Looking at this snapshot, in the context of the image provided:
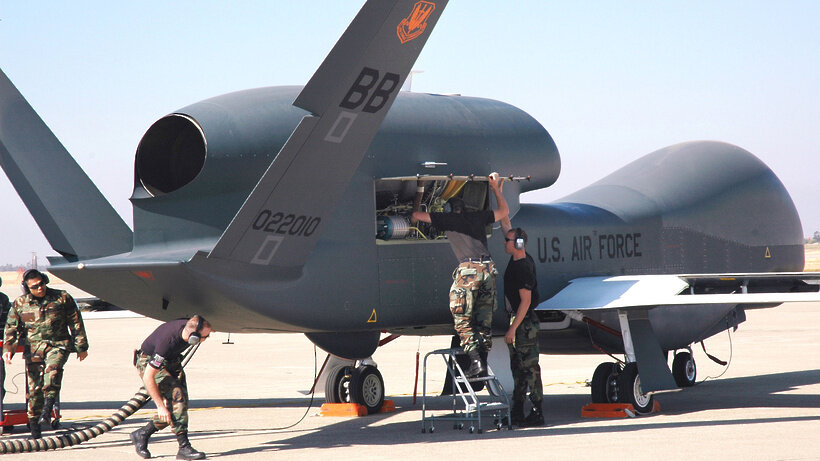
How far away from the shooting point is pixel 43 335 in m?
11.8

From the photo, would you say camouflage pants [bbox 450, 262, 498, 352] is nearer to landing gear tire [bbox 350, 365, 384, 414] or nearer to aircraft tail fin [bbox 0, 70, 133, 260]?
landing gear tire [bbox 350, 365, 384, 414]

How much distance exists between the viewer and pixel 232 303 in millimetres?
10578

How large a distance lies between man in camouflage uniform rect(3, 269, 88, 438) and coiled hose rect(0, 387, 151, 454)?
0.96 metres

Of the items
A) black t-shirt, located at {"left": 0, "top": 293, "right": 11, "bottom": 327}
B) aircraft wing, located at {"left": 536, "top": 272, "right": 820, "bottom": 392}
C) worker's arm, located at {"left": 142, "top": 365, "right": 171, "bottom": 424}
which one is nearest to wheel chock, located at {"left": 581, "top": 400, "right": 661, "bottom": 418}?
aircraft wing, located at {"left": 536, "top": 272, "right": 820, "bottom": 392}

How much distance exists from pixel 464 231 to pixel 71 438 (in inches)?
191

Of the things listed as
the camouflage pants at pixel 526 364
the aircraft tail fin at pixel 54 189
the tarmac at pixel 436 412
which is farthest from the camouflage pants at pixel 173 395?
the camouflage pants at pixel 526 364

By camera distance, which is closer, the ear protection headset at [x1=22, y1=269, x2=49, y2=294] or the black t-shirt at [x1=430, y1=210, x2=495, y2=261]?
the black t-shirt at [x1=430, y1=210, x2=495, y2=261]

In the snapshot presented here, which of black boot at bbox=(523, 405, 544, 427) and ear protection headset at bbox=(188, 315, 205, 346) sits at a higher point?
ear protection headset at bbox=(188, 315, 205, 346)

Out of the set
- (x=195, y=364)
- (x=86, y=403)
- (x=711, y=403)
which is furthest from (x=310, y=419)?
(x=195, y=364)

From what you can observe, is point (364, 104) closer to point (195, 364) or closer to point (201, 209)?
point (201, 209)

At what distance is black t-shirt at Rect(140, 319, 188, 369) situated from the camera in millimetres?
9742

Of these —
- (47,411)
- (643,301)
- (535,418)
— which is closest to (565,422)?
(535,418)

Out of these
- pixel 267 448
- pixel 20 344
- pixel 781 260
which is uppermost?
pixel 781 260

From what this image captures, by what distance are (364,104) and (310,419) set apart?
4871 mm
